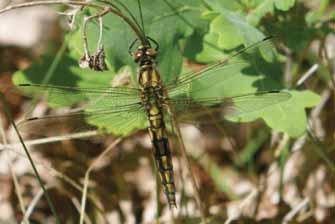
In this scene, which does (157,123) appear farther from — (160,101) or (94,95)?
(94,95)

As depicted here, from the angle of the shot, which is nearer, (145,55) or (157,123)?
(145,55)

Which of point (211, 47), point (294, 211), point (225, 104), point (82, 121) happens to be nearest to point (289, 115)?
point (225, 104)

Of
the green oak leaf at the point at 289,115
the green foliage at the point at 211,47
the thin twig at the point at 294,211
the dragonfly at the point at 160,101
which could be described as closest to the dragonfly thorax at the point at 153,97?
the dragonfly at the point at 160,101

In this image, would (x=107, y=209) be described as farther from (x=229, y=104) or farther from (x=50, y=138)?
(x=229, y=104)

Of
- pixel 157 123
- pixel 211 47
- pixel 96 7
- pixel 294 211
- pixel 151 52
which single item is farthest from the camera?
pixel 294 211

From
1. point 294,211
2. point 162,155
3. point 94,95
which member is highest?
point 94,95

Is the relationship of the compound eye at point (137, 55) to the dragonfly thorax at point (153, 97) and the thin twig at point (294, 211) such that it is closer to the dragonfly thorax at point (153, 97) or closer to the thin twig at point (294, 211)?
the dragonfly thorax at point (153, 97)
